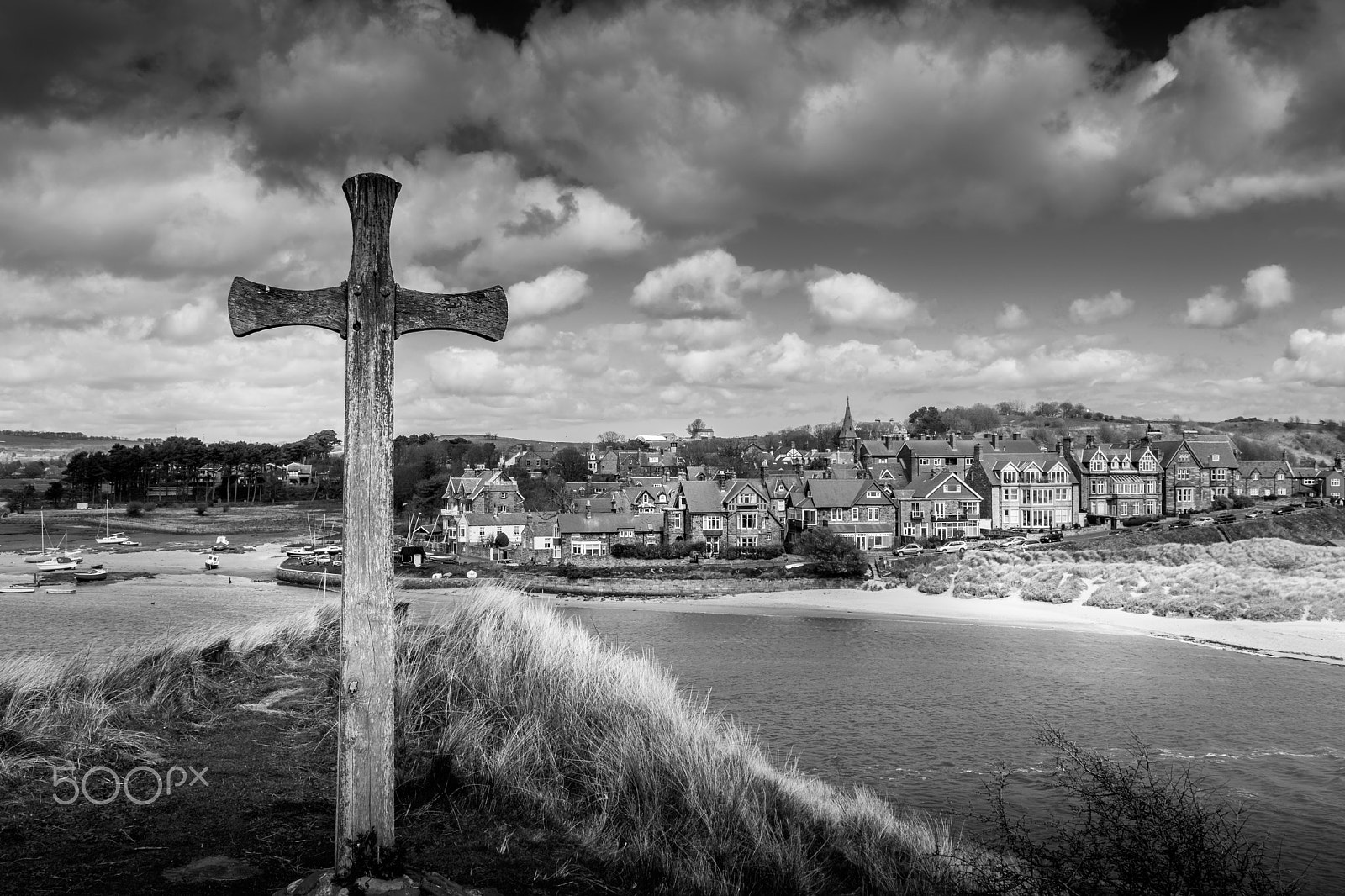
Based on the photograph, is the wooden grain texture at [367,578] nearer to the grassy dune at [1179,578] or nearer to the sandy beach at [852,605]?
the sandy beach at [852,605]

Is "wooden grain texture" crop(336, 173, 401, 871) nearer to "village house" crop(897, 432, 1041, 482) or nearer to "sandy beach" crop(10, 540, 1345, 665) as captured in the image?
"sandy beach" crop(10, 540, 1345, 665)

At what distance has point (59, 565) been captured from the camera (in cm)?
5531

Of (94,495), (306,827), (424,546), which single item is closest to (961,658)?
(306,827)

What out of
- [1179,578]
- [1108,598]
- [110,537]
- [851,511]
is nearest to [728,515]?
[851,511]

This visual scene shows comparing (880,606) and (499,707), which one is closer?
(499,707)

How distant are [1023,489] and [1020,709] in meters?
53.1

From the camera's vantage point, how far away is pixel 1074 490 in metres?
70.4

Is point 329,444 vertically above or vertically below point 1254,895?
above

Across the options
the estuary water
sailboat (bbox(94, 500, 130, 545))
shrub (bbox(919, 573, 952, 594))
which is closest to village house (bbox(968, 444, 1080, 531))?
shrub (bbox(919, 573, 952, 594))

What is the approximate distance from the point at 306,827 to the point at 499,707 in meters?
2.99

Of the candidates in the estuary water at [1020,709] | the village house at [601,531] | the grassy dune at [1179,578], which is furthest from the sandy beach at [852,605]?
the village house at [601,531]

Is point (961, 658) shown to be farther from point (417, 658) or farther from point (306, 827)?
point (306, 827)

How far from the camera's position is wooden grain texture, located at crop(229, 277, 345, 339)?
4.74 meters

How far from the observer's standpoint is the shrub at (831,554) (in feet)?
170
